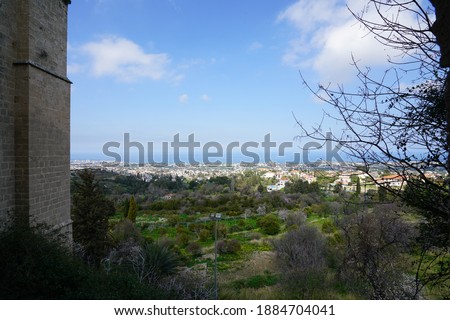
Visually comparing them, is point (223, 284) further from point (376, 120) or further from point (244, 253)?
point (376, 120)

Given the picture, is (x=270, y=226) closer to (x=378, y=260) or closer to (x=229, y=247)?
(x=229, y=247)

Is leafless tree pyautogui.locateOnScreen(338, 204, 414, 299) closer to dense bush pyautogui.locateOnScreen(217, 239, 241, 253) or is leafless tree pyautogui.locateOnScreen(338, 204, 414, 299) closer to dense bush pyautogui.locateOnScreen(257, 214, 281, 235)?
dense bush pyautogui.locateOnScreen(217, 239, 241, 253)

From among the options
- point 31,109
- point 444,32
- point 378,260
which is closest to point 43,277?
point 31,109

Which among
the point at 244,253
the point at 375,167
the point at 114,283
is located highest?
the point at 375,167

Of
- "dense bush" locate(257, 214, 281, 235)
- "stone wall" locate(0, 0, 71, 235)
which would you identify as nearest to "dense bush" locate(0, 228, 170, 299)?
"stone wall" locate(0, 0, 71, 235)

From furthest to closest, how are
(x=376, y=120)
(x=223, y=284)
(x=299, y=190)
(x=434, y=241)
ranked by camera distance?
(x=299, y=190), (x=223, y=284), (x=434, y=241), (x=376, y=120)

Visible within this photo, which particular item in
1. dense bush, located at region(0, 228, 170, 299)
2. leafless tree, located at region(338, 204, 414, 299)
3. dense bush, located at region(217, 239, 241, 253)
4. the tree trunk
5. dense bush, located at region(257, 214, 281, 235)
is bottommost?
dense bush, located at region(217, 239, 241, 253)

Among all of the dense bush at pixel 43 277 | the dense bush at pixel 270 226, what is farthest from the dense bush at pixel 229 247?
the dense bush at pixel 43 277
